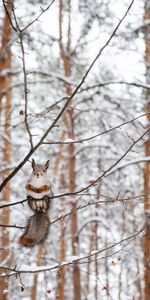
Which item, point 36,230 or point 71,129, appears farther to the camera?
point 71,129

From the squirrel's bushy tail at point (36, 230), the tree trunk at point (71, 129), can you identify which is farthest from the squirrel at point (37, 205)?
the tree trunk at point (71, 129)

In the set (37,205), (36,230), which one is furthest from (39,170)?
(36,230)

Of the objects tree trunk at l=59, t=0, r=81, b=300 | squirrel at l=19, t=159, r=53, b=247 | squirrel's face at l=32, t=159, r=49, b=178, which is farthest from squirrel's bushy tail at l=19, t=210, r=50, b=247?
tree trunk at l=59, t=0, r=81, b=300

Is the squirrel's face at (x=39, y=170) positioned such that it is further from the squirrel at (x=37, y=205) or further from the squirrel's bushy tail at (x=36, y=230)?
the squirrel's bushy tail at (x=36, y=230)

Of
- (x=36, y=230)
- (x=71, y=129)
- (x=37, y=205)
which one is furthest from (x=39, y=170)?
(x=71, y=129)

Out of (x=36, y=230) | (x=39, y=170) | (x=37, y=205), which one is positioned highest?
(x=39, y=170)

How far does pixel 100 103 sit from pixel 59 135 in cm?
504

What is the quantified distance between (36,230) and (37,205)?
0.16 m

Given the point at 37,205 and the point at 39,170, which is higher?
the point at 39,170

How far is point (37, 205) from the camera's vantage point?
2891 millimetres

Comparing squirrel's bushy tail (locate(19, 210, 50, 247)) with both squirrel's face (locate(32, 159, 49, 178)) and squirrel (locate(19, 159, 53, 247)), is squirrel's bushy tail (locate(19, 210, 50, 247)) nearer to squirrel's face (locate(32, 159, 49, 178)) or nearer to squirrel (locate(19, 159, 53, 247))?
squirrel (locate(19, 159, 53, 247))

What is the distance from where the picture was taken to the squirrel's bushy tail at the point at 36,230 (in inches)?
113

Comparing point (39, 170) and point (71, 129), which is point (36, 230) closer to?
point (39, 170)

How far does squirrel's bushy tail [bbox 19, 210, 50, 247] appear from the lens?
2.87 metres
